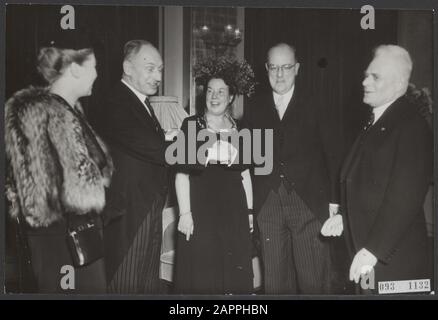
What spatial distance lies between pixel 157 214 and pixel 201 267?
386mm

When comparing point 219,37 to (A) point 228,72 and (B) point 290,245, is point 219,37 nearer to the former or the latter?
(A) point 228,72

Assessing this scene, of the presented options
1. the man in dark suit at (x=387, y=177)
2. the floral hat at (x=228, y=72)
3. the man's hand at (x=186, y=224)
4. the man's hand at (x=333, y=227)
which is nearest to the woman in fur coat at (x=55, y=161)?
the man's hand at (x=186, y=224)

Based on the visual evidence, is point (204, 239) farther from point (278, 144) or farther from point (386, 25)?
point (386, 25)

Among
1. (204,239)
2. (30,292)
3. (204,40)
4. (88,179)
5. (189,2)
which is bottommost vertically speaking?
(30,292)

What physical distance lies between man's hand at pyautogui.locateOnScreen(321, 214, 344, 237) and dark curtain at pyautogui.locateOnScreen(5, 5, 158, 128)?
139 cm

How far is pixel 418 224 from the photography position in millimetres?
3617

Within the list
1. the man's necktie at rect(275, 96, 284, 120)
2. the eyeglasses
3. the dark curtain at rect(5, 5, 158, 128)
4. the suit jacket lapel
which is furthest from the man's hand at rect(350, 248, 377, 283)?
the dark curtain at rect(5, 5, 158, 128)

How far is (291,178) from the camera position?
142 inches

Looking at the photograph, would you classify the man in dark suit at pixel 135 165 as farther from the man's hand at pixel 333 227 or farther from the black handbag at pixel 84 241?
the man's hand at pixel 333 227

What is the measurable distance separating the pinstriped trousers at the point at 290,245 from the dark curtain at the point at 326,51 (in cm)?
48

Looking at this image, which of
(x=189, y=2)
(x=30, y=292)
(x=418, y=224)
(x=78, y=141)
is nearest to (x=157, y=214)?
(x=78, y=141)

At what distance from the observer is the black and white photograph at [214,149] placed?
11.7 feet

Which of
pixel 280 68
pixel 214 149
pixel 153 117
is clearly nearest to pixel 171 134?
pixel 153 117

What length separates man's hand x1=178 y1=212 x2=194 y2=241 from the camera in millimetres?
3572
